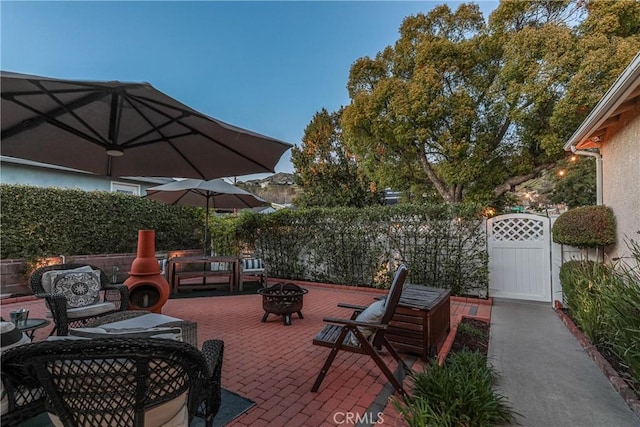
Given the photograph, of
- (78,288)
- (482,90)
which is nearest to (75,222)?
(78,288)

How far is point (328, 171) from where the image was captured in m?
12.3

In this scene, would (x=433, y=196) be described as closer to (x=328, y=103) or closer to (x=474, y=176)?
(x=474, y=176)

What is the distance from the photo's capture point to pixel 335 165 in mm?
12391

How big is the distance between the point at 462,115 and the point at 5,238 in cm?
1173

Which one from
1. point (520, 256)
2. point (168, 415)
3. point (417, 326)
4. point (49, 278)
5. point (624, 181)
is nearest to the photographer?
point (168, 415)

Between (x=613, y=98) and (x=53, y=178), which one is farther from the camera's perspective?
(x=53, y=178)

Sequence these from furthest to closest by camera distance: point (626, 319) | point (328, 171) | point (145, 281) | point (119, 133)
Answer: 1. point (328, 171)
2. point (145, 281)
3. point (119, 133)
4. point (626, 319)

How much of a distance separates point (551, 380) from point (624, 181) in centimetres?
357

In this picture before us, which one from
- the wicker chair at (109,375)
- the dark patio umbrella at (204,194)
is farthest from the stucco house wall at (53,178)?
the wicker chair at (109,375)

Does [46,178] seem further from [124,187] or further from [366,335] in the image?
[366,335]

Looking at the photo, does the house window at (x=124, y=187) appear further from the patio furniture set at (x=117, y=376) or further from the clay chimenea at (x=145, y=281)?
the patio furniture set at (x=117, y=376)

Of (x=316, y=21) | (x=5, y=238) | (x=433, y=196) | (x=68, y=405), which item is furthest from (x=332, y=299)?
(x=433, y=196)

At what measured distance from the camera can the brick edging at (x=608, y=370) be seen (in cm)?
245

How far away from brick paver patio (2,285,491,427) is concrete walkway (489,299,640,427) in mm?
683
